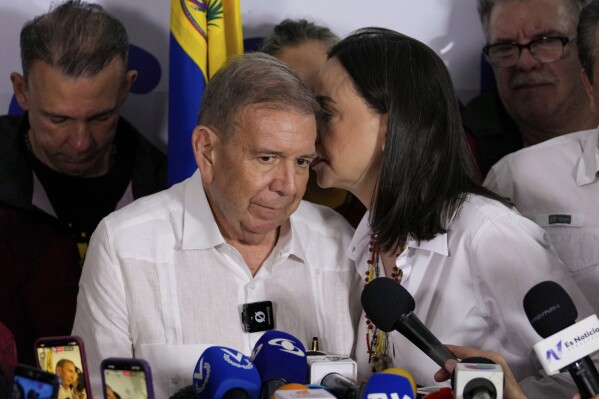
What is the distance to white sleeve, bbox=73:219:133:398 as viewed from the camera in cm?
246

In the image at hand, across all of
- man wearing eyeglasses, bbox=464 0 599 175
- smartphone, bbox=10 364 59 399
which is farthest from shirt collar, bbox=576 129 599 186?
smartphone, bbox=10 364 59 399

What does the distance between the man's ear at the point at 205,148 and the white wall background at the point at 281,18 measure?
3.81 feet

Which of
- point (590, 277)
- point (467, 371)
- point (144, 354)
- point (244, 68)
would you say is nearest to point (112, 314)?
point (144, 354)

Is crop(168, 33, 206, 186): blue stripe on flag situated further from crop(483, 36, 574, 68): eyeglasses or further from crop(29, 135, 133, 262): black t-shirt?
crop(483, 36, 574, 68): eyeglasses

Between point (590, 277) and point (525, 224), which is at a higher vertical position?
point (525, 224)

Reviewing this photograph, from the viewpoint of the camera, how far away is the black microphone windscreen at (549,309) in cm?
164

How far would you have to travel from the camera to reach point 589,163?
2.79 meters

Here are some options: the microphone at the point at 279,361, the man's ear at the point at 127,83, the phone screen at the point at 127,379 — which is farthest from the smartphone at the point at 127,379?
the man's ear at the point at 127,83

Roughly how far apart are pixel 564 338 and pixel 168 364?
1204 millimetres

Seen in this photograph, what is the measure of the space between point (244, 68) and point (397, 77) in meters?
0.41

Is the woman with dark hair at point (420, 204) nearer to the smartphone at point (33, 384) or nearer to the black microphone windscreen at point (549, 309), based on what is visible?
the black microphone windscreen at point (549, 309)

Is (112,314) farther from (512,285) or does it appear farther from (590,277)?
(590,277)

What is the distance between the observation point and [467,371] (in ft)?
Result: 5.43

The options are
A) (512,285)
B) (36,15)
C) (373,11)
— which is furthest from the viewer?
(373,11)
